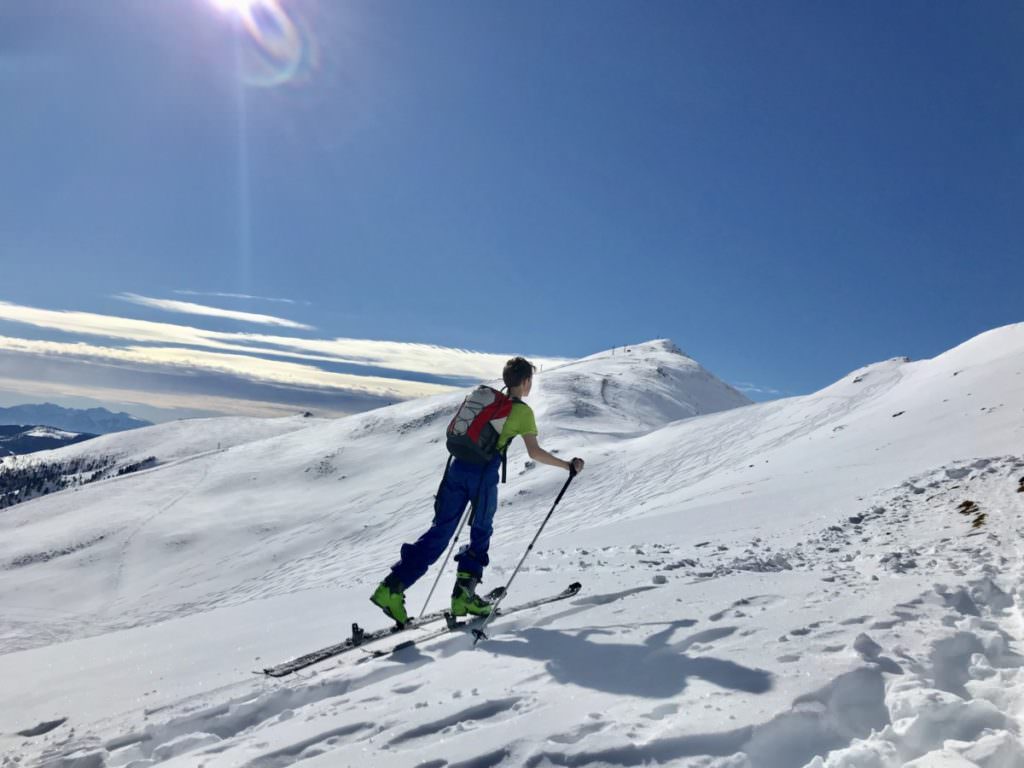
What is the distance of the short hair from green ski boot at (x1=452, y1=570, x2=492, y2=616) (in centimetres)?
198

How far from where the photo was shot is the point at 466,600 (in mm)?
6168

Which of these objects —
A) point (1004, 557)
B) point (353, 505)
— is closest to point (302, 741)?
point (1004, 557)

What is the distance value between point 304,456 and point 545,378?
36.3 m

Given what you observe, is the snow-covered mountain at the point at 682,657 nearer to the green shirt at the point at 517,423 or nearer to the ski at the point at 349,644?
the ski at the point at 349,644

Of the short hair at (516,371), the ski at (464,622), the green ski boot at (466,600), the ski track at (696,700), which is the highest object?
the short hair at (516,371)

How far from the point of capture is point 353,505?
56.7m

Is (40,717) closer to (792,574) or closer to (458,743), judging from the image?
(458,743)

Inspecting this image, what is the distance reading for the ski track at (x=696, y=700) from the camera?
10.7 ft

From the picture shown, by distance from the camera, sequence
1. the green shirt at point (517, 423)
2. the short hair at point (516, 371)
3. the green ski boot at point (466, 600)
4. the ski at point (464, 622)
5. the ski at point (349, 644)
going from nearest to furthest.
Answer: the ski at point (349, 644)
the ski at point (464, 622)
the green ski boot at point (466, 600)
the green shirt at point (517, 423)
the short hair at point (516, 371)

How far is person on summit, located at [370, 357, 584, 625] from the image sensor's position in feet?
20.3

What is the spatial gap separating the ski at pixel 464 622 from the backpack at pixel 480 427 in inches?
61.3

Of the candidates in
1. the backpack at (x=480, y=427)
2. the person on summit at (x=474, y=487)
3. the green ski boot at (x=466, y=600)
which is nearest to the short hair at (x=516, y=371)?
the person on summit at (x=474, y=487)

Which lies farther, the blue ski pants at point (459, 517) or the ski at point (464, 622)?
the blue ski pants at point (459, 517)

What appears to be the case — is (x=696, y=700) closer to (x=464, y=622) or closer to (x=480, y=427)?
(x=464, y=622)
